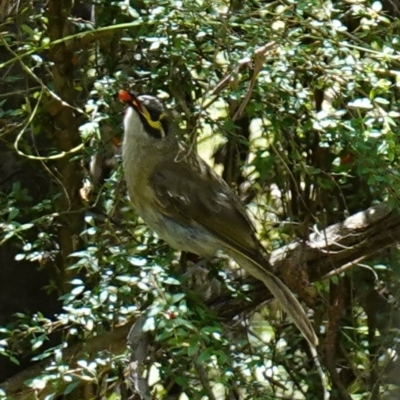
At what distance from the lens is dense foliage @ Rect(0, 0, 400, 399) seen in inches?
121

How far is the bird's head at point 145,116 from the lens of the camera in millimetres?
3492

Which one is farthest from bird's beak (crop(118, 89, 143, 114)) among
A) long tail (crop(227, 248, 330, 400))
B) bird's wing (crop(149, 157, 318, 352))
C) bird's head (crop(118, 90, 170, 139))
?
long tail (crop(227, 248, 330, 400))

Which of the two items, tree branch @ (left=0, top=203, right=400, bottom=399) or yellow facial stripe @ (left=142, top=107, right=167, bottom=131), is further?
yellow facial stripe @ (left=142, top=107, right=167, bottom=131)

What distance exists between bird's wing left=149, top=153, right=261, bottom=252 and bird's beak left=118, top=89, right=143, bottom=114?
0.39 m

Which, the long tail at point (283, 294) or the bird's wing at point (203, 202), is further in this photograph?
the bird's wing at point (203, 202)

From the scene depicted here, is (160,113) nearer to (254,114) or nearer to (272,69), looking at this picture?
(254,114)

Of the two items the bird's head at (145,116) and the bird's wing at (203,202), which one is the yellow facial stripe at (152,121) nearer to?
the bird's head at (145,116)

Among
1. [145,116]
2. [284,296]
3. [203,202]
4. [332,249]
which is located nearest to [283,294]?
[284,296]

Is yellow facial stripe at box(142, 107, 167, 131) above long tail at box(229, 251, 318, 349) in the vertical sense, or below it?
above

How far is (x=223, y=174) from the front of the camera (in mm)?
4160

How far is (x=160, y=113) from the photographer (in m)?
3.69

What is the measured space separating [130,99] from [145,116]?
26cm

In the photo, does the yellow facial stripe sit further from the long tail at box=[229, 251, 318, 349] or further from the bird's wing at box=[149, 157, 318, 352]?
the long tail at box=[229, 251, 318, 349]

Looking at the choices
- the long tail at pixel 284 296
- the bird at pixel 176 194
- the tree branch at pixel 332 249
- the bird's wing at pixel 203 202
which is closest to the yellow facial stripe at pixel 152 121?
the bird at pixel 176 194
